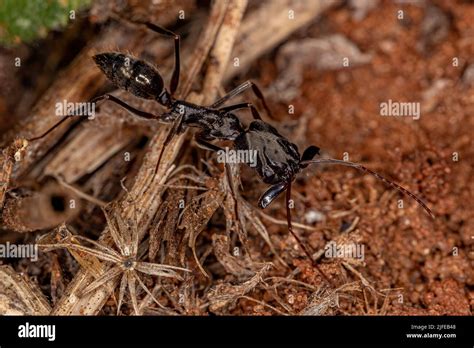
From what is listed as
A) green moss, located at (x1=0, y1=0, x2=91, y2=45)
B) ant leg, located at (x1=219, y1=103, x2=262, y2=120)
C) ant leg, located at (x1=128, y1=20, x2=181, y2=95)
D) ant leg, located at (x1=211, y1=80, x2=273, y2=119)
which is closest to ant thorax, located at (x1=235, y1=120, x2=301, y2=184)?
ant leg, located at (x1=219, y1=103, x2=262, y2=120)

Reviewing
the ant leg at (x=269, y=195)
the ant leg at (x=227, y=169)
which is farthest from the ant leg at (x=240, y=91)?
the ant leg at (x=269, y=195)

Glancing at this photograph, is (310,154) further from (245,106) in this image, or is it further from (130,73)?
(130,73)

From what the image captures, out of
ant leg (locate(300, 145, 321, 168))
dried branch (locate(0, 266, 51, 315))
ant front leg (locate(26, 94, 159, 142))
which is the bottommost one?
dried branch (locate(0, 266, 51, 315))

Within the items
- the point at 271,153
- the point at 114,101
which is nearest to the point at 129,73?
the point at 114,101

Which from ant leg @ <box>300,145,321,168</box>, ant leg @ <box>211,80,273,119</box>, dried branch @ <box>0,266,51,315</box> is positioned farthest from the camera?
ant leg @ <box>211,80,273,119</box>

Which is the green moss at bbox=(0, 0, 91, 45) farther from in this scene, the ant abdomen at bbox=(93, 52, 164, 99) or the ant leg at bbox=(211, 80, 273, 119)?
the ant leg at bbox=(211, 80, 273, 119)

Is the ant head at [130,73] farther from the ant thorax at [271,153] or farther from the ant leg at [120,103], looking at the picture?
the ant thorax at [271,153]

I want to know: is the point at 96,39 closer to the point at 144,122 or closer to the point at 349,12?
the point at 144,122

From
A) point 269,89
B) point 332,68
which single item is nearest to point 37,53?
point 269,89
